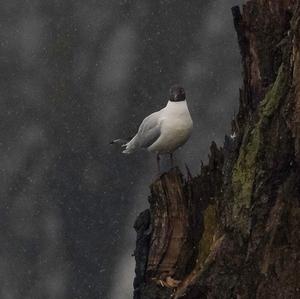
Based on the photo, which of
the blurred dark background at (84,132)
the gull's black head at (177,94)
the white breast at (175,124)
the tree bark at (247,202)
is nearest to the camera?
the tree bark at (247,202)

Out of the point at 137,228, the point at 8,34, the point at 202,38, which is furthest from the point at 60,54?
the point at 137,228

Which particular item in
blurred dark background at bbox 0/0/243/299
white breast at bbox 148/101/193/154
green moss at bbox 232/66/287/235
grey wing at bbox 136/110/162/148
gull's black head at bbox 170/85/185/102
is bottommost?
green moss at bbox 232/66/287/235

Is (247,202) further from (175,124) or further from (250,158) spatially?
(175,124)

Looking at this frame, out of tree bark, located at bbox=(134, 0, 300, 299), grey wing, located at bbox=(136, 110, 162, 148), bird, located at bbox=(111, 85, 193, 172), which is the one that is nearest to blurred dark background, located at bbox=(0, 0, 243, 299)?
grey wing, located at bbox=(136, 110, 162, 148)

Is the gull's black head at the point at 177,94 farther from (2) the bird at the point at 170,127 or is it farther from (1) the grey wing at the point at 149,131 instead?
(1) the grey wing at the point at 149,131

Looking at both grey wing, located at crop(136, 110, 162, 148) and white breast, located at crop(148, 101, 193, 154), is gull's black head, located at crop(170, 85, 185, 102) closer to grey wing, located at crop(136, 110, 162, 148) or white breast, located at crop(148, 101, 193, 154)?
white breast, located at crop(148, 101, 193, 154)

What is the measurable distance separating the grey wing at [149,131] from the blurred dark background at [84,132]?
14695 millimetres

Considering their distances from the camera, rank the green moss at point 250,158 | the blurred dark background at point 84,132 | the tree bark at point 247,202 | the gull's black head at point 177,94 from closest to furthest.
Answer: the tree bark at point 247,202
the green moss at point 250,158
the gull's black head at point 177,94
the blurred dark background at point 84,132

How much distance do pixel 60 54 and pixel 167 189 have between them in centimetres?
1814

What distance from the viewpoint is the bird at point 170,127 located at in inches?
355

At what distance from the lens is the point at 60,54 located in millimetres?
25781

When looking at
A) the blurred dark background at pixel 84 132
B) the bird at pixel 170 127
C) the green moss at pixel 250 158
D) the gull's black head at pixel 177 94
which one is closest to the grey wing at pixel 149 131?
the bird at pixel 170 127

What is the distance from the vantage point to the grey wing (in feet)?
30.2

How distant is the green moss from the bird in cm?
195
